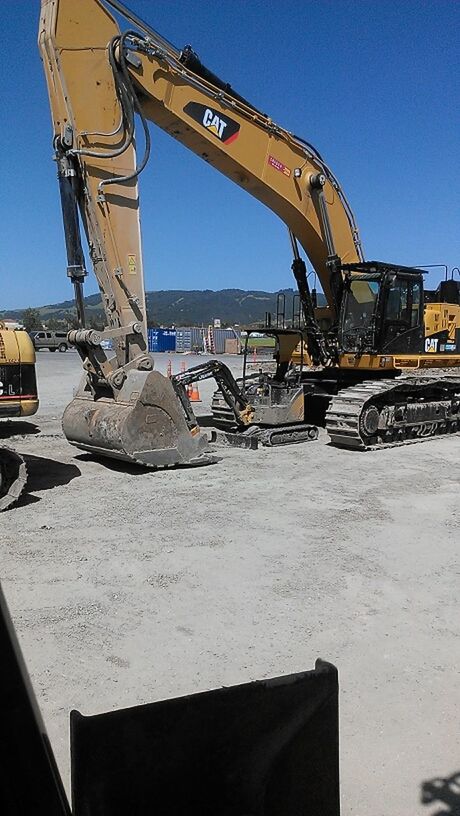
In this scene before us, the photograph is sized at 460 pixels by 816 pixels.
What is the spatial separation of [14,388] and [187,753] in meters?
6.17

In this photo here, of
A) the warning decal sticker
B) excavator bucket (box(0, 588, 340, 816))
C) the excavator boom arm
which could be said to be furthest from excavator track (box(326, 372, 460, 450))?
excavator bucket (box(0, 588, 340, 816))

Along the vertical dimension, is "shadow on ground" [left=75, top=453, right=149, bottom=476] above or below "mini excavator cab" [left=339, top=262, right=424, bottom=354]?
below

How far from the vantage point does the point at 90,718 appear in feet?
4.42

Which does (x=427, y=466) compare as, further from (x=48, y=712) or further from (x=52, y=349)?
(x=52, y=349)

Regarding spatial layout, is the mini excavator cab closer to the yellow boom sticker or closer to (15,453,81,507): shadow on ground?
the yellow boom sticker

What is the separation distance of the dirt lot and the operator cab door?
3.67 metres

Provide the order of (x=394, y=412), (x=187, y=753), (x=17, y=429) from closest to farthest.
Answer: (x=187, y=753) → (x=394, y=412) → (x=17, y=429)

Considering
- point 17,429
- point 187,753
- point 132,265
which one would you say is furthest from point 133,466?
point 187,753

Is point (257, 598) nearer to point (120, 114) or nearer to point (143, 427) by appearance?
point (143, 427)

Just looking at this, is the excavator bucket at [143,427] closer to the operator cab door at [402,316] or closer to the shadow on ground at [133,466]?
the shadow on ground at [133,466]

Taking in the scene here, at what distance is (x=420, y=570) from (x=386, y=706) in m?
1.88

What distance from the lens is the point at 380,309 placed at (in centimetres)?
1088

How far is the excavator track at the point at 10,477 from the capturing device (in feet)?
21.9

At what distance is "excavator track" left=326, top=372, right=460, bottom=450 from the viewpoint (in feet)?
33.2
